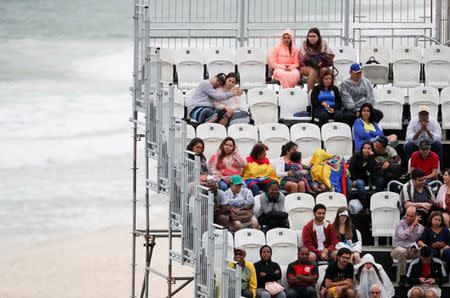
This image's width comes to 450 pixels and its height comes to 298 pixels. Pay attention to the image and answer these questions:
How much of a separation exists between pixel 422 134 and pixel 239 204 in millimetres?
3003

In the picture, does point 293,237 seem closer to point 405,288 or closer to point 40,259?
point 405,288

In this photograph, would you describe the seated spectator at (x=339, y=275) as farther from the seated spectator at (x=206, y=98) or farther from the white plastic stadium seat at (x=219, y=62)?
the white plastic stadium seat at (x=219, y=62)

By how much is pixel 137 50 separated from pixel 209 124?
1.39 metres

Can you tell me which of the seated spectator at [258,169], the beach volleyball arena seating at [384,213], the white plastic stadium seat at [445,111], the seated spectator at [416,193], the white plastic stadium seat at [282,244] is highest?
the white plastic stadium seat at [445,111]

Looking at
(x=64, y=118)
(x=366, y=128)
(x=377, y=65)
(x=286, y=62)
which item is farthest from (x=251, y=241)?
(x=64, y=118)

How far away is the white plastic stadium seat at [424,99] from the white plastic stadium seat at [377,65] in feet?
3.01

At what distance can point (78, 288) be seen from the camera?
109 feet

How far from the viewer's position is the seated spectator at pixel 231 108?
24.3m

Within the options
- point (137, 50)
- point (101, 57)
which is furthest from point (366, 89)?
point (101, 57)

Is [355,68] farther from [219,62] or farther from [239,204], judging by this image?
[239,204]

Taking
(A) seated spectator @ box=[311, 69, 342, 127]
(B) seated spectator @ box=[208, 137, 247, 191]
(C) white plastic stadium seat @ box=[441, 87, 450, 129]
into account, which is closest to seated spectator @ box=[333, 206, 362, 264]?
(B) seated spectator @ box=[208, 137, 247, 191]

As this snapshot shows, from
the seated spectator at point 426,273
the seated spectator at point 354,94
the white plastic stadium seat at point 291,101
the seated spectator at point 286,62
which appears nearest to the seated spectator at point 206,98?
the white plastic stadium seat at point 291,101

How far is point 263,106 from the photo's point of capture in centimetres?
2467

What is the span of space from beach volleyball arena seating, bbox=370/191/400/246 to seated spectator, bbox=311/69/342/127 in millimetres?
1834
